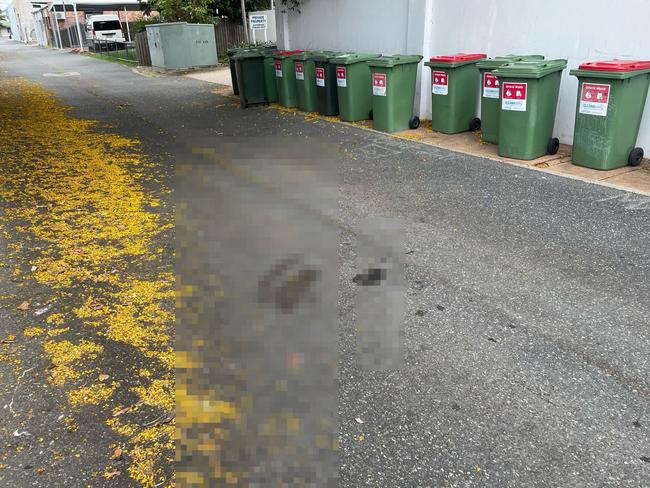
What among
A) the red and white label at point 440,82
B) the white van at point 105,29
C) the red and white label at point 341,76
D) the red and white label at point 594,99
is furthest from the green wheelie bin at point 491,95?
the white van at point 105,29

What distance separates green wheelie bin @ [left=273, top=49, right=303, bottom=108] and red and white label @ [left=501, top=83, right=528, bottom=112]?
579 centimetres

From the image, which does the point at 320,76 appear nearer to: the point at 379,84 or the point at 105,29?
the point at 379,84

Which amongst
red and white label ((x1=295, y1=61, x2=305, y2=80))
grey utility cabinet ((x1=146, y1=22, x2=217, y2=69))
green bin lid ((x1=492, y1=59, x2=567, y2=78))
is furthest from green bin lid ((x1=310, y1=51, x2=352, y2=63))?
Answer: grey utility cabinet ((x1=146, y1=22, x2=217, y2=69))

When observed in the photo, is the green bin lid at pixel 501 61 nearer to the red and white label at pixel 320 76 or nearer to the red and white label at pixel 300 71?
the red and white label at pixel 320 76

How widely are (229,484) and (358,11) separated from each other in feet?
34.8

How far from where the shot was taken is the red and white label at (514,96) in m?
6.58

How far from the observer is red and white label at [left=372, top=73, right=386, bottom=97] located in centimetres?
862

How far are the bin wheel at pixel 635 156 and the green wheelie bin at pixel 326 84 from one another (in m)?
5.55

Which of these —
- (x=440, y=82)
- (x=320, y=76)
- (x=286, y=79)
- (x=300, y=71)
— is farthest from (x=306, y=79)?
(x=440, y=82)

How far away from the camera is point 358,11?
35.7 ft

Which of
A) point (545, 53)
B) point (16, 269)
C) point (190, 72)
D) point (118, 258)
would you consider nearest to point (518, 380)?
point (118, 258)

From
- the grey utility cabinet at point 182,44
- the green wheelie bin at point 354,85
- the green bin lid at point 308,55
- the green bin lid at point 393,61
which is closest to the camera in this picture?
the green bin lid at point 393,61

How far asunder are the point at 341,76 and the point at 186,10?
1692cm

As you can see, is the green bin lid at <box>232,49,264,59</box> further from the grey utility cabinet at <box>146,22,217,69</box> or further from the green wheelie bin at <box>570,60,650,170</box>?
the grey utility cabinet at <box>146,22,217,69</box>
